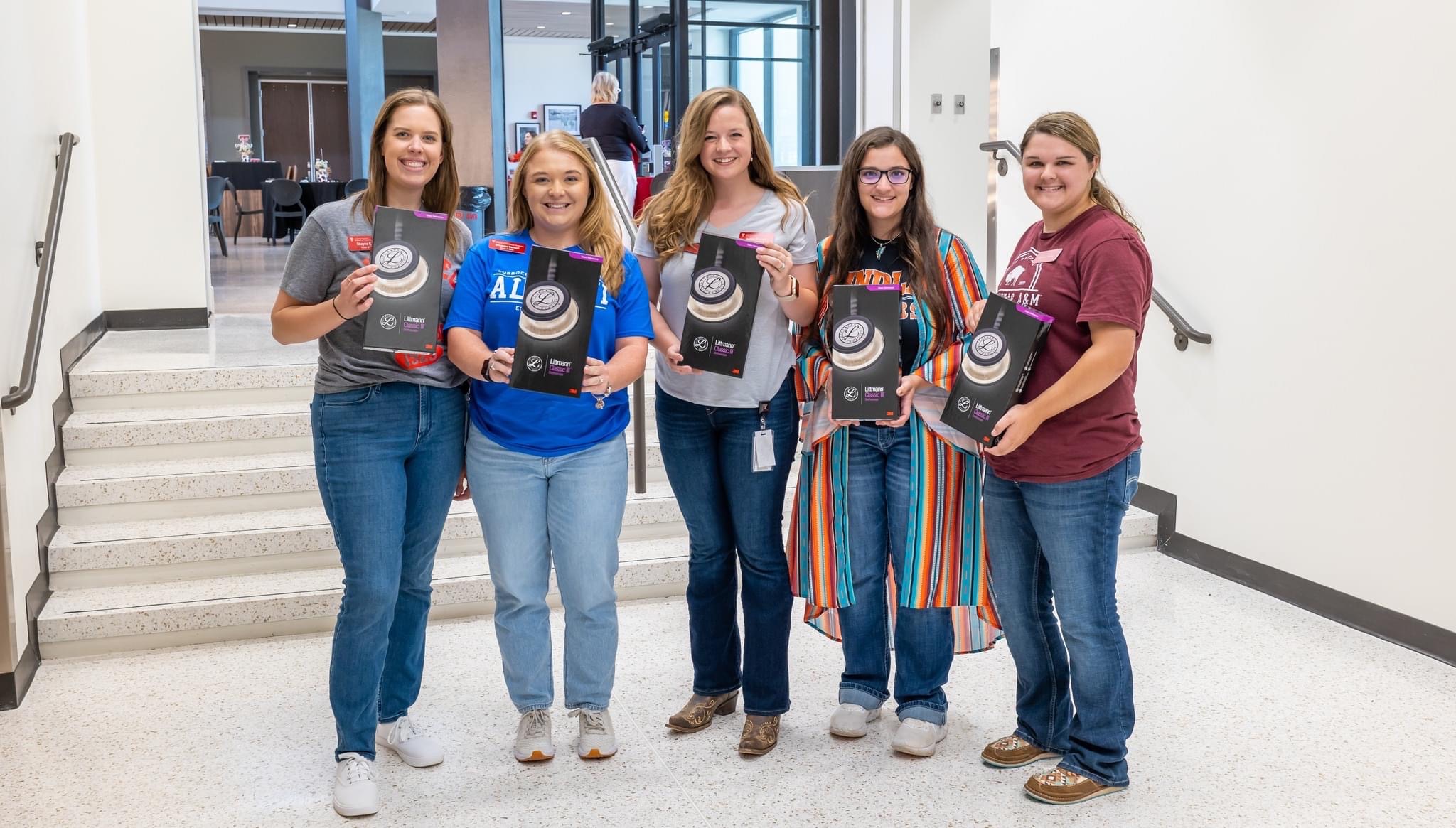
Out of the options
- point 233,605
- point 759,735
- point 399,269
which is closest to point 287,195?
point 233,605

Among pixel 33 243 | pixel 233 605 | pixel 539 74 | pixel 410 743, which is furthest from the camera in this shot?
pixel 539 74

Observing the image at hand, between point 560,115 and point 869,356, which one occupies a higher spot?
point 560,115

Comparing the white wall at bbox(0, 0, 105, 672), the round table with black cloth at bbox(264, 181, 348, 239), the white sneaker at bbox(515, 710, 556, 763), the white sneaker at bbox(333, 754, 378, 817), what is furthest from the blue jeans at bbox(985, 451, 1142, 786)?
the round table with black cloth at bbox(264, 181, 348, 239)

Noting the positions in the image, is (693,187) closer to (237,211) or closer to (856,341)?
(856,341)

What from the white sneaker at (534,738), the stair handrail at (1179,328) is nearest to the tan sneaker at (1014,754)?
the white sneaker at (534,738)

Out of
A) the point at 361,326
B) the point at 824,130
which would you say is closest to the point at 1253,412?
the point at 361,326

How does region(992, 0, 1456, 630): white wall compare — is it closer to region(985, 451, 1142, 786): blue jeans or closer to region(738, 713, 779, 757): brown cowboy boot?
region(985, 451, 1142, 786): blue jeans

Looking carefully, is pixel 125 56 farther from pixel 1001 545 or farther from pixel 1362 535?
pixel 1362 535

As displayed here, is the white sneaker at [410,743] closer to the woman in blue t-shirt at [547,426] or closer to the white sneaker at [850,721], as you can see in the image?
the woman in blue t-shirt at [547,426]

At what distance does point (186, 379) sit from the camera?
427 cm

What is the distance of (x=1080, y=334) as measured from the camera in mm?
2305

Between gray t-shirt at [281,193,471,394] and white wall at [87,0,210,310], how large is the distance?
374 centimetres

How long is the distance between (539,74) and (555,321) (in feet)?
61.8

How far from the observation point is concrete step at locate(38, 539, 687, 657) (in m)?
3.39
